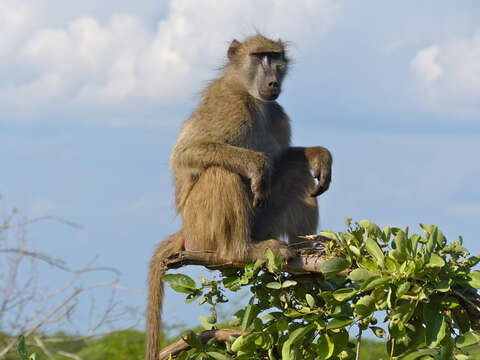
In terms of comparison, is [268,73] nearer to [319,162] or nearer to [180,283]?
[319,162]

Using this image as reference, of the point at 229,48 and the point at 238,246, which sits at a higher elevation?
the point at 229,48

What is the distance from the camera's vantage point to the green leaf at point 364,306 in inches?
130

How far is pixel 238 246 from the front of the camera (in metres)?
4.36

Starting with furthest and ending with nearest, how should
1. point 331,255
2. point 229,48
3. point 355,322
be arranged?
point 229,48, point 331,255, point 355,322

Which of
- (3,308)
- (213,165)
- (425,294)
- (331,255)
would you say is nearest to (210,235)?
(213,165)

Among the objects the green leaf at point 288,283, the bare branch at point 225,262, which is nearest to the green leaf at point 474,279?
the bare branch at point 225,262

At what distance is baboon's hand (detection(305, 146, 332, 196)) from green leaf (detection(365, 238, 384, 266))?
1.57 metres

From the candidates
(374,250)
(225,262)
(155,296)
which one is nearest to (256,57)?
(225,262)

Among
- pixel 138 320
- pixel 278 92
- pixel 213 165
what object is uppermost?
pixel 278 92

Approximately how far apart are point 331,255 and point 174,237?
1607mm

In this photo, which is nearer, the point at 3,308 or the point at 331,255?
the point at 331,255

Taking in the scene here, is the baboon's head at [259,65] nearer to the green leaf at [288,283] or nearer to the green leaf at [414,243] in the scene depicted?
the green leaf at [288,283]

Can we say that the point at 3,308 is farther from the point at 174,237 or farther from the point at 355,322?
the point at 355,322

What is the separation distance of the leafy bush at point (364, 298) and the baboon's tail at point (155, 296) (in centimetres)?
49
